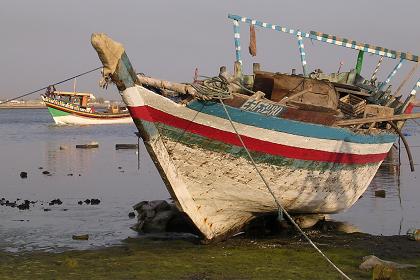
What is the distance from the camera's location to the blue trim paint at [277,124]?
8.48 metres

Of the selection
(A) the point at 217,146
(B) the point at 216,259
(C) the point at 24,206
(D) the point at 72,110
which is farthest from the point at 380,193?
(D) the point at 72,110

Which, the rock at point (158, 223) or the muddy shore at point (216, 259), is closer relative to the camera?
the muddy shore at point (216, 259)

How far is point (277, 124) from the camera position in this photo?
9016 millimetres

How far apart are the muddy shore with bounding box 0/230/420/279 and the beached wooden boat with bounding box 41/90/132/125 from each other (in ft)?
159

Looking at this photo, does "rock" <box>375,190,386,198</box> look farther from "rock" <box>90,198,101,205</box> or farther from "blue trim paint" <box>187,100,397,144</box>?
"rock" <box>90,198,101,205</box>

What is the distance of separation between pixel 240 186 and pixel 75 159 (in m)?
17.5

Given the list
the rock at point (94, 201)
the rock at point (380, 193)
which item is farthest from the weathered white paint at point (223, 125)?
the rock at point (94, 201)

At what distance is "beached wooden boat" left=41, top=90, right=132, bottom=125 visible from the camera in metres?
56.9

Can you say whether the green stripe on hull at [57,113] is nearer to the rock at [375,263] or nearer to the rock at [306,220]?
the rock at [306,220]

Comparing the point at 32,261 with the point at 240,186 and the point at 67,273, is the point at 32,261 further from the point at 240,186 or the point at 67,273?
the point at 240,186

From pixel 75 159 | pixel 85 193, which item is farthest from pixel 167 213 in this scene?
pixel 75 159

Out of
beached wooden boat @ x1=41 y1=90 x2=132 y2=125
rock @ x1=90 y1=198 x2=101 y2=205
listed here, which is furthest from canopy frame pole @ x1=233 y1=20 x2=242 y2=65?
beached wooden boat @ x1=41 y1=90 x2=132 y2=125

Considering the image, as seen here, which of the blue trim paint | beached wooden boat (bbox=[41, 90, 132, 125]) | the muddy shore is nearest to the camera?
the muddy shore

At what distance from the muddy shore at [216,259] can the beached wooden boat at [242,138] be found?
59cm
